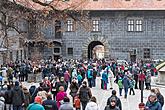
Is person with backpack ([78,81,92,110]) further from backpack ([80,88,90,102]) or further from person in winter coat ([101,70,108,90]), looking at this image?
person in winter coat ([101,70,108,90])

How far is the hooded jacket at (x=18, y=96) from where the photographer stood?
16.0 meters

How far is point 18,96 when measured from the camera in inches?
632

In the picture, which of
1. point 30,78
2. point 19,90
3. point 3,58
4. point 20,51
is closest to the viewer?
point 19,90

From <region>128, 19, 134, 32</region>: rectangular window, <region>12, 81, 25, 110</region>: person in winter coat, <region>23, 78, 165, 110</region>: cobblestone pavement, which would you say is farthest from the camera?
<region>128, 19, 134, 32</region>: rectangular window

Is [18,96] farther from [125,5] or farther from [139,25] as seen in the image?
[125,5]

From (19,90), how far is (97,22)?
32056 mm

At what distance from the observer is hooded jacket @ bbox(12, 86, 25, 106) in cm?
1603

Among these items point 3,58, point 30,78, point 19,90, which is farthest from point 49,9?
point 3,58

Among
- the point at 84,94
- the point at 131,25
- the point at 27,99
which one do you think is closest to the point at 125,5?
the point at 131,25

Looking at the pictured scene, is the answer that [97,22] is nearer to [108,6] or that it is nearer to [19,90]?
[108,6]

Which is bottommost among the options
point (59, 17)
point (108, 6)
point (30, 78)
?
point (30, 78)

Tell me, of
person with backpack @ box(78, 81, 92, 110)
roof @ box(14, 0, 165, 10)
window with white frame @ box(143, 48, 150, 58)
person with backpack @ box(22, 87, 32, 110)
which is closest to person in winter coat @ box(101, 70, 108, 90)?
person with backpack @ box(78, 81, 92, 110)

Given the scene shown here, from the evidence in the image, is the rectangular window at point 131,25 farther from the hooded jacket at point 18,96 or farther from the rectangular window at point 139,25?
the hooded jacket at point 18,96

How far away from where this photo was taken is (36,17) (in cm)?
2022
